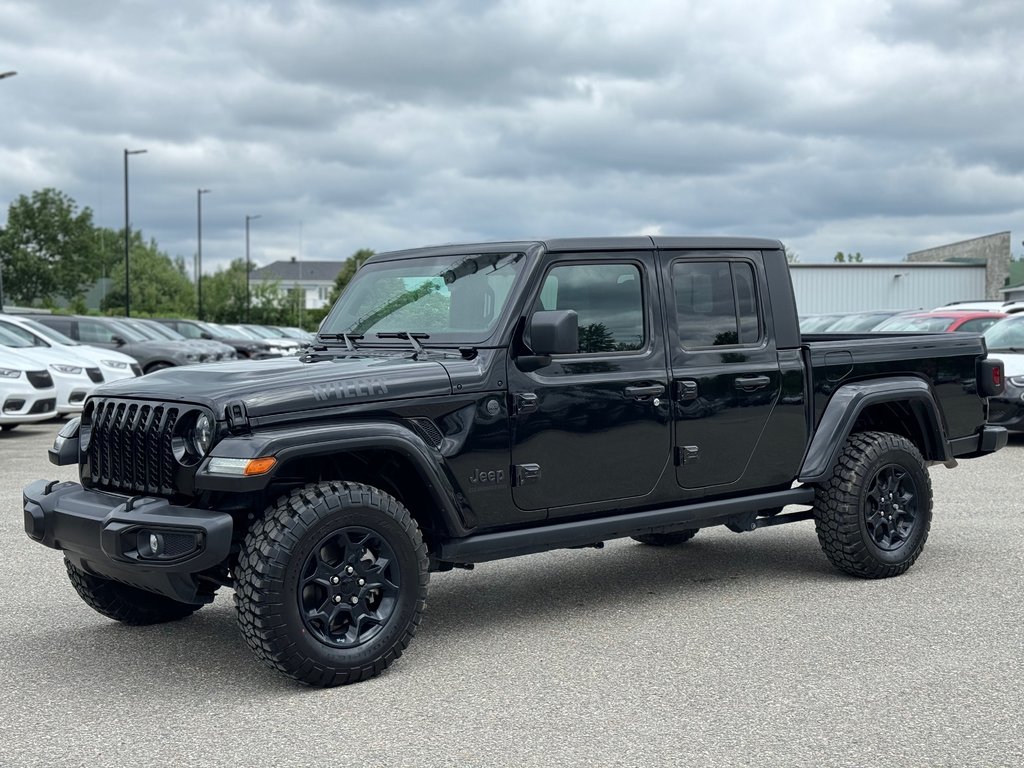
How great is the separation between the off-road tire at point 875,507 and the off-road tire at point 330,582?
2.64 m

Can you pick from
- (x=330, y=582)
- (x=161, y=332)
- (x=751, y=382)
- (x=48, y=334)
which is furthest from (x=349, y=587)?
(x=161, y=332)

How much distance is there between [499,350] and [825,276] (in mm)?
46318

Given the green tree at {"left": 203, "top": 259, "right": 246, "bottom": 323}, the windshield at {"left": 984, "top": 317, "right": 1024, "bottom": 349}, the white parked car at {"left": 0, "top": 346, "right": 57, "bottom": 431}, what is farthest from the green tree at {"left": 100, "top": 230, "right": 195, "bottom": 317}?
the windshield at {"left": 984, "top": 317, "right": 1024, "bottom": 349}

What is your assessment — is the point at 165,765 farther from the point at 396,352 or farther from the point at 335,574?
the point at 396,352

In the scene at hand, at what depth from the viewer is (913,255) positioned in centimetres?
7244

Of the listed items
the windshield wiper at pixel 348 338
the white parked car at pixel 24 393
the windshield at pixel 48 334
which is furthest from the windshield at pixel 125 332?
the windshield wiper at pixel 348 338

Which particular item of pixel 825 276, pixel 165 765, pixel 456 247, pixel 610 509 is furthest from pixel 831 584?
pixel 825 276

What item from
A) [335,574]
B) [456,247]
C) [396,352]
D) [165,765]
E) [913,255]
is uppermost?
[913,255]

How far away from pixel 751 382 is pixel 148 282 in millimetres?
111995

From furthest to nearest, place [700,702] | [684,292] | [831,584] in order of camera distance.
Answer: [831,584]
[684,292]
[700,702]

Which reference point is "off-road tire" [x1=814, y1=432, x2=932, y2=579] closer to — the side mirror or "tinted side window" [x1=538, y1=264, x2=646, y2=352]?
"tinted side window" [x1=538, y1=264, x2=646, y2=352]

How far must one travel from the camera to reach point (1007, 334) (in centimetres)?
1497

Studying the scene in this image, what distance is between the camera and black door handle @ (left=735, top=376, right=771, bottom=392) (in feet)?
20.8

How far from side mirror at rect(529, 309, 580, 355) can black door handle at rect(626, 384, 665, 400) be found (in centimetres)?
62
